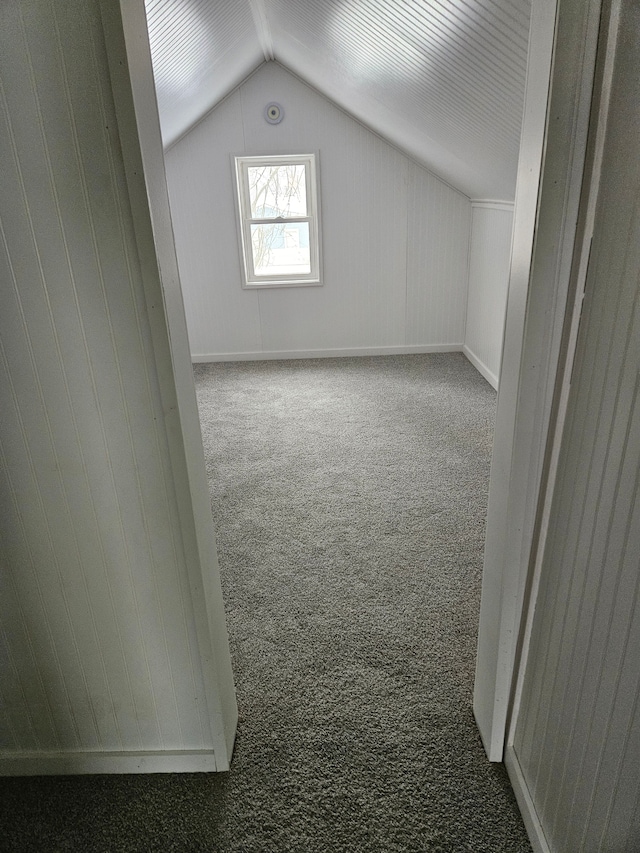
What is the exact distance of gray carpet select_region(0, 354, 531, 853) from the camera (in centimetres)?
129

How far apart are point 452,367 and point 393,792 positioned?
11.8 feet

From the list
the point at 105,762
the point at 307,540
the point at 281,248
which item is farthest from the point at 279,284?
the point at 105,762

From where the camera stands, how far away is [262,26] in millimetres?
3195

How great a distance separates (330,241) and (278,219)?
459mm

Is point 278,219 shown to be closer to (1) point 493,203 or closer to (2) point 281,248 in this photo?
(2) point 281,248

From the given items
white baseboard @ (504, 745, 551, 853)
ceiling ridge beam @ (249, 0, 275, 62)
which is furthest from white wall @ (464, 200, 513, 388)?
white baseboard @ (504, 745, 551, 853)

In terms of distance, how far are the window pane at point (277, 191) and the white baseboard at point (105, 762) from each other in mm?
4065

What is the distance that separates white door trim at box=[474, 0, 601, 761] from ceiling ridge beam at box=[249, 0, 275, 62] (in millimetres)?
2381

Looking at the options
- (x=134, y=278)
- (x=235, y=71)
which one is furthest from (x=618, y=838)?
(x=235, y=71)

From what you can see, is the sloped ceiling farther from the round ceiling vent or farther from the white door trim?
the white door trim

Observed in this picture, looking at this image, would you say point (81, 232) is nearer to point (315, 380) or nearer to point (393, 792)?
point (393, 792)

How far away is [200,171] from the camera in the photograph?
4.40 m

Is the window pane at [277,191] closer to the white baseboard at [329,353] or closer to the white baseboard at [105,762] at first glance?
the white baseboard at [329,353]

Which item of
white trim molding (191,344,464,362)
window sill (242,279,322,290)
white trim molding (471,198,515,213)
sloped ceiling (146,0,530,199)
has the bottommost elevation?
white trim molding (191,344,464,362)
